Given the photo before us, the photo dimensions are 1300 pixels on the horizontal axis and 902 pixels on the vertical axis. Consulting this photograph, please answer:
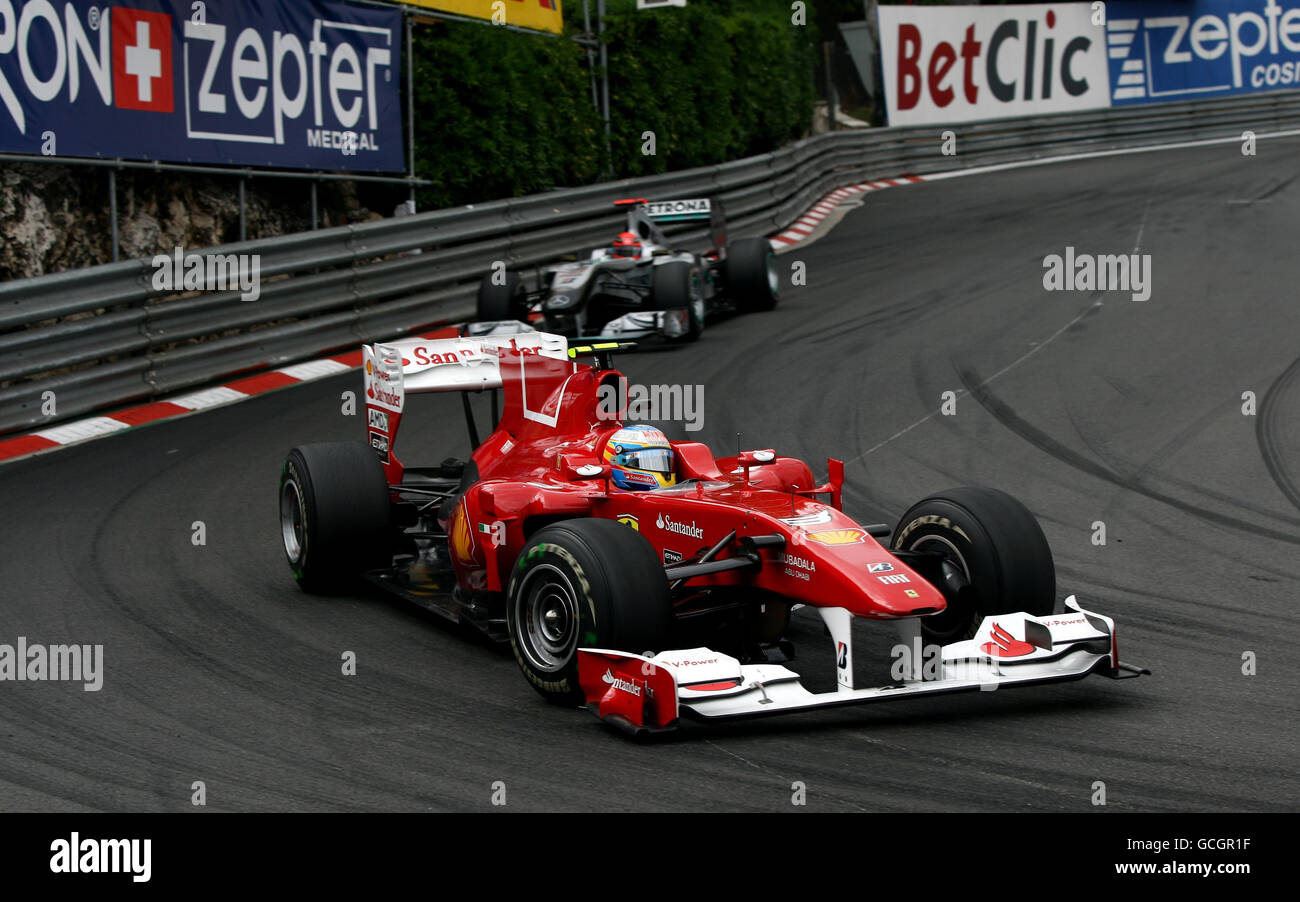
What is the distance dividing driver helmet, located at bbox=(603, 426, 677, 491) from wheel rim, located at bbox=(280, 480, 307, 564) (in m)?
1.95

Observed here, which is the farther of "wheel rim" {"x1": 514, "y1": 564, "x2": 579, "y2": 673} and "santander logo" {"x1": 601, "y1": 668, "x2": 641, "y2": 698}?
"wheel rim" {"x1": 514, "y1": 564, "x2": 579, "y2": 673}

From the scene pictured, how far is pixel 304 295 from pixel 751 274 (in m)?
4.95

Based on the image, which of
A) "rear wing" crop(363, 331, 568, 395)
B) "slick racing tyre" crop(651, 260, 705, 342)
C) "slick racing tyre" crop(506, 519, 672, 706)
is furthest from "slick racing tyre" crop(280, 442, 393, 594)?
"slick racing tyre" crop(651, 260, 705, 342)

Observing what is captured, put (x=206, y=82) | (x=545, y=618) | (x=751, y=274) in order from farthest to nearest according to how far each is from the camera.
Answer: (x=751, y=274) < (x=206, y=82) < (x=545, y=618)

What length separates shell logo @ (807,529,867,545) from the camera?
19.9 feet

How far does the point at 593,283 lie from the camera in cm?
1526

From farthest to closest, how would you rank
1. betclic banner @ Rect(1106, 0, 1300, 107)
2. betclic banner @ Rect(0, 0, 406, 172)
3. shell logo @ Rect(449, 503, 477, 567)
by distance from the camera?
1. betclic banner @ Rect(1106, 0, 1300, 107)
2. betclic banner @ Rect(0, 0, 406, 172)
3. shell logo @ Rect(449, 503, 477, 567)

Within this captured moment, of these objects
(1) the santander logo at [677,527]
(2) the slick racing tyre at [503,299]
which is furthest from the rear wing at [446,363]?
(2) the slick racing tyre at [503,299]

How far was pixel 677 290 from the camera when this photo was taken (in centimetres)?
1492

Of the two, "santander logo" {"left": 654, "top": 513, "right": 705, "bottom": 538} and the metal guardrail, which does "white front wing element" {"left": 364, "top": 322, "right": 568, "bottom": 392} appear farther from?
the metal guardrail

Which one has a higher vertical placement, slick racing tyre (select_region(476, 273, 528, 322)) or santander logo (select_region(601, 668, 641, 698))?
slick racing tyre (select_region(476, 273, 528, 322))

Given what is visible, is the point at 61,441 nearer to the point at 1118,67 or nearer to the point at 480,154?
the point at 480,154

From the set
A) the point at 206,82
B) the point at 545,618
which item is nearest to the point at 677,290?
the point at 206,82
